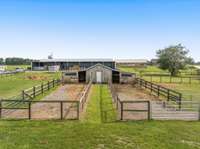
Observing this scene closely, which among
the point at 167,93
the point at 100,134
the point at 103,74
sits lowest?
the point at 100,134

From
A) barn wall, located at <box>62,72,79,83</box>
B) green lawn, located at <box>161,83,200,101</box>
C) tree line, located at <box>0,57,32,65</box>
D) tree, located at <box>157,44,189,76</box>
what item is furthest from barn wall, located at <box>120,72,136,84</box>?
tree line, located at <box>0,57,32,65</box>

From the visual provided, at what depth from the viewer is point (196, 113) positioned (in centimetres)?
1086

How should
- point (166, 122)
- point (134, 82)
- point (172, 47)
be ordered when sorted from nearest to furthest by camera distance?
point (166, 122) < point (134, 82) < point (172, 47)

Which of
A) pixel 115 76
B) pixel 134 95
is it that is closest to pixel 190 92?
pixel 134 95

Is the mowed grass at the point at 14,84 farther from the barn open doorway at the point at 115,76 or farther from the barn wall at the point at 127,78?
the barn wall at the point at 127,78

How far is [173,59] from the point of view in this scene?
5244 cm

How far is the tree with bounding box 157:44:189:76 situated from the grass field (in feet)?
147

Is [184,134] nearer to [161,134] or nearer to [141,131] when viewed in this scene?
[161,134]

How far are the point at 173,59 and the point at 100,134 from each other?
1886 inches

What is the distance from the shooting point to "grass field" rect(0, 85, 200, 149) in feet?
23.1

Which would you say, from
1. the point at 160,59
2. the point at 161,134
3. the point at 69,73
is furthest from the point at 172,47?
the point at 161,134

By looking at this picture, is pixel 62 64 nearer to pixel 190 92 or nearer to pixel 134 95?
pixel 190 92

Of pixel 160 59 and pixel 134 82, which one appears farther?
pixel 160 59

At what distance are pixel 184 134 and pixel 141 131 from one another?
5.10 feet
